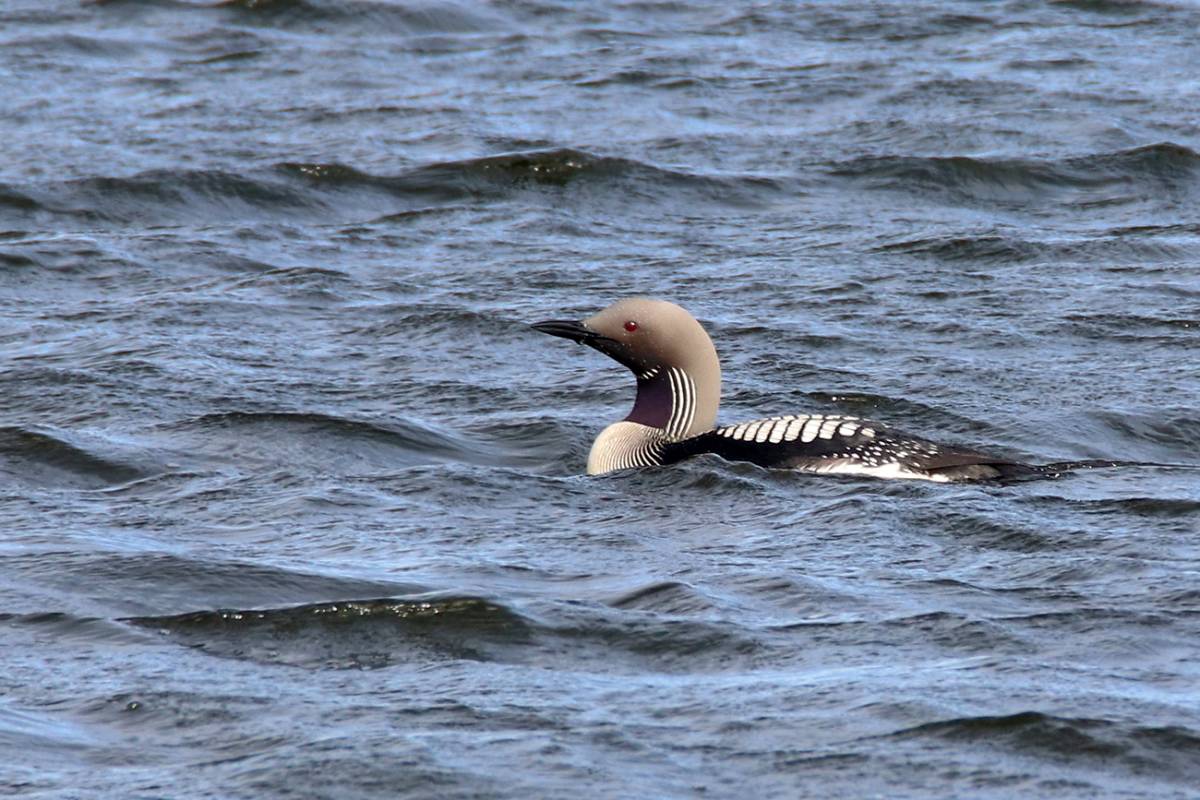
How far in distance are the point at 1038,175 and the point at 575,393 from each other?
4.22m

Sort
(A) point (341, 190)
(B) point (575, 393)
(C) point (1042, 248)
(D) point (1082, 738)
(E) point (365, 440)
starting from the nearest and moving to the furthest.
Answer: (D) point (1082, 738) → (E) point (365, 440) → (B) point (575, 393) → (C) point (1042, 248) → (A) point (341, 190)

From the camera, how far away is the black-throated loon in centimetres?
711

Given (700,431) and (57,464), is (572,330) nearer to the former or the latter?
(700,431)

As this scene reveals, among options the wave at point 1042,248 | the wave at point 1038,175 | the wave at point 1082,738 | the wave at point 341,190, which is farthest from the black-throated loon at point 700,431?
the wave at point 1038,175

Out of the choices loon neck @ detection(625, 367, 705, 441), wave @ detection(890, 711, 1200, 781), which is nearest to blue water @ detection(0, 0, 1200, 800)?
wave @ detection(890, 711, 1200, 781)

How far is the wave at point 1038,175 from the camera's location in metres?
12.0

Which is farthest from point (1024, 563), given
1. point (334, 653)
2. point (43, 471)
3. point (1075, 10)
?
point (1075, 10)

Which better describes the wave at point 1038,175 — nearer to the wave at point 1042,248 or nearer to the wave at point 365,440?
the wave at point 1042,248

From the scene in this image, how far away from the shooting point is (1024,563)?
243 inches

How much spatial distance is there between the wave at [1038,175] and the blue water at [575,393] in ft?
0.10

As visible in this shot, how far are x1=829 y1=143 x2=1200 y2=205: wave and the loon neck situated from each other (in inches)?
184

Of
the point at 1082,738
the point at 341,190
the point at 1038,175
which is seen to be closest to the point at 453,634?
the point at 1082,738

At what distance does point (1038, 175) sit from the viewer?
12.2 metres

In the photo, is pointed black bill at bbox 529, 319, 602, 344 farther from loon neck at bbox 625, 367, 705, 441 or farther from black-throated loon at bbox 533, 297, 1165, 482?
loon neck at bbox 625, 367, 705, 441
